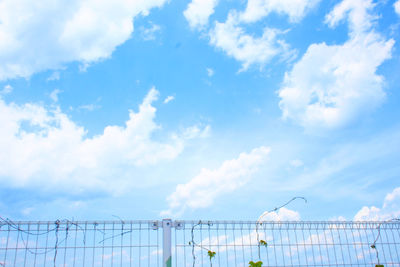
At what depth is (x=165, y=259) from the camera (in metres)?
8.62

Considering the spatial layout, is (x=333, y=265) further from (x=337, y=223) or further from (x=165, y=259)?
(x=165, y=259)

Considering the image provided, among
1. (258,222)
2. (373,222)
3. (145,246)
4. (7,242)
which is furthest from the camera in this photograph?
(373,222)

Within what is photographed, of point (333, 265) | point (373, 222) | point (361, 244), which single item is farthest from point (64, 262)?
point (373, 222)

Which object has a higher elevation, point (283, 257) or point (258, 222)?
point (258, 222)

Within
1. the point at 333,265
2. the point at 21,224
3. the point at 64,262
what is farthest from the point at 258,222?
the point at 21,224

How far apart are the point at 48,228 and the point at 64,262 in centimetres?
90

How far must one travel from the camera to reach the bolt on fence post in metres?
8.59

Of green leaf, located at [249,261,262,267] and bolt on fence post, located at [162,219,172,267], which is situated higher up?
bolt on fence post, located at [162,219,172,267]

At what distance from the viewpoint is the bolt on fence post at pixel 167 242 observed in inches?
338

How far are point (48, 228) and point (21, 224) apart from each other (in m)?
0.60

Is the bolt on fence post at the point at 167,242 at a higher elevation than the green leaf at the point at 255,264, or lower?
higher

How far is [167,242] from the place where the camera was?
880cm

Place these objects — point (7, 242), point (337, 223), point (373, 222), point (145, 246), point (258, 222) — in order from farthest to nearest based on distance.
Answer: point (373, 222) → point (337, 223) → point (258, 222) → point (145, 246) → point (7, 242)

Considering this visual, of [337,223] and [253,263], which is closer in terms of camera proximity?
[253,263]
